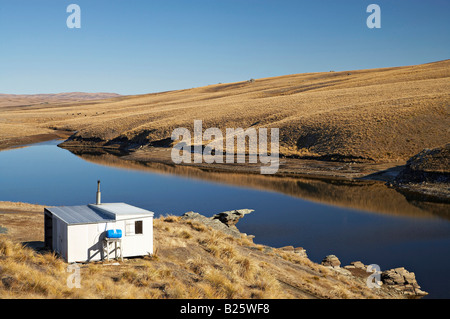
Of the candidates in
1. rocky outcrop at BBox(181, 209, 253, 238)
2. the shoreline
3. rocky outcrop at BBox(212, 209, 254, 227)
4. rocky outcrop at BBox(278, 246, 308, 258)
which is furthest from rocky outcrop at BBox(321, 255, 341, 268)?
the shoreline

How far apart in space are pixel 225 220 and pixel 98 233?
1370cm

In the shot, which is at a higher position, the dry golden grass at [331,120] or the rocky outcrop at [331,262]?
the dry golden grass at [331,120]

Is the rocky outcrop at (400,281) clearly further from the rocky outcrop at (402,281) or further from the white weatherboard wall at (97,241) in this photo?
the white weatherboard wall at (97,241)

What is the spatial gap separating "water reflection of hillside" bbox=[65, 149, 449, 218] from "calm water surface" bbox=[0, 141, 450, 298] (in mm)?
1364

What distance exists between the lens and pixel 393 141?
169 ft

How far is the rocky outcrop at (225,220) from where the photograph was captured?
78.1 ft

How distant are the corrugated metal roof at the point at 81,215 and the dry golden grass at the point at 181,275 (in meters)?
1.24

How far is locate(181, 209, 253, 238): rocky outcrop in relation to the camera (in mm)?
23791

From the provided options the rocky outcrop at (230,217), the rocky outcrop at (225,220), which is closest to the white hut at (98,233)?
the rocky outcrop at (225,220)

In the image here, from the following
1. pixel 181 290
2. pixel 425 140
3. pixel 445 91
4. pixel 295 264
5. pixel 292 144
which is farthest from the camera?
pixel 445 91

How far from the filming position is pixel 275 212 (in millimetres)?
31938

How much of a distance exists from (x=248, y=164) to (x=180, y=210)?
22159 millimetres
